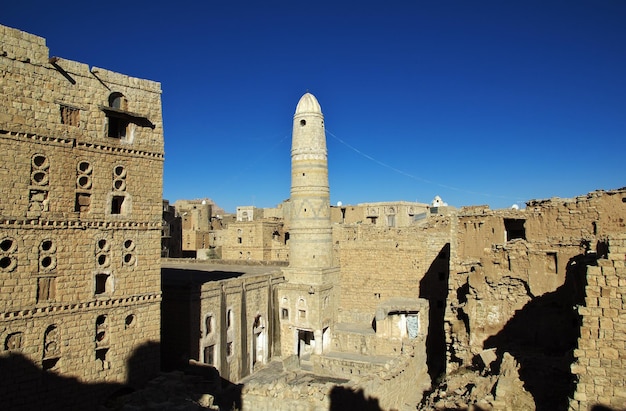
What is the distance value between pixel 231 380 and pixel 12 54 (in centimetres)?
1528

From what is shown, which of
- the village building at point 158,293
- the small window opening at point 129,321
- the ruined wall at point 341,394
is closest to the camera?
the village building at point 158,293

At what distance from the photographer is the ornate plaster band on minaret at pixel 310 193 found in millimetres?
25953

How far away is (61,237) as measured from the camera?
12820mm

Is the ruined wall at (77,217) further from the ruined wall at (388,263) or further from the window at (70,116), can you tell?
the ruined wall at (388,263)

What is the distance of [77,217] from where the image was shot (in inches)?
519

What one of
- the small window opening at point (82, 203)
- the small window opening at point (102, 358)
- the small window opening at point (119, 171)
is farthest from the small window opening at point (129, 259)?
the small window opening at point (102, 358)

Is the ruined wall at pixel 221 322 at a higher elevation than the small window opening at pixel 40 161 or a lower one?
lower

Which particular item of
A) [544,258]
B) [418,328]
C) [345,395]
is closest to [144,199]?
→ [345,395]

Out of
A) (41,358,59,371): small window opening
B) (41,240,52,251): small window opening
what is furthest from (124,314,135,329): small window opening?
(41,240,52,251): small window opening

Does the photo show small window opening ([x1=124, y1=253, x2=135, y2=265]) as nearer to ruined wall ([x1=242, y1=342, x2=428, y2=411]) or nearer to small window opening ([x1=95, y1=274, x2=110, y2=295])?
small window opening ([x1=95, y1=274, x2=110, y2=295])

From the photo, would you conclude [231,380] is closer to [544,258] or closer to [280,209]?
[544,258]

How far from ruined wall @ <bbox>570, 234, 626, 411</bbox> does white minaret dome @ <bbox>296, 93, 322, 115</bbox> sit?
19490 millimetres

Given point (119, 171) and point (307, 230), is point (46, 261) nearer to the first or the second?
point (119, 171)

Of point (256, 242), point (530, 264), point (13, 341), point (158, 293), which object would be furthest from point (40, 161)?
point (256, 242)
